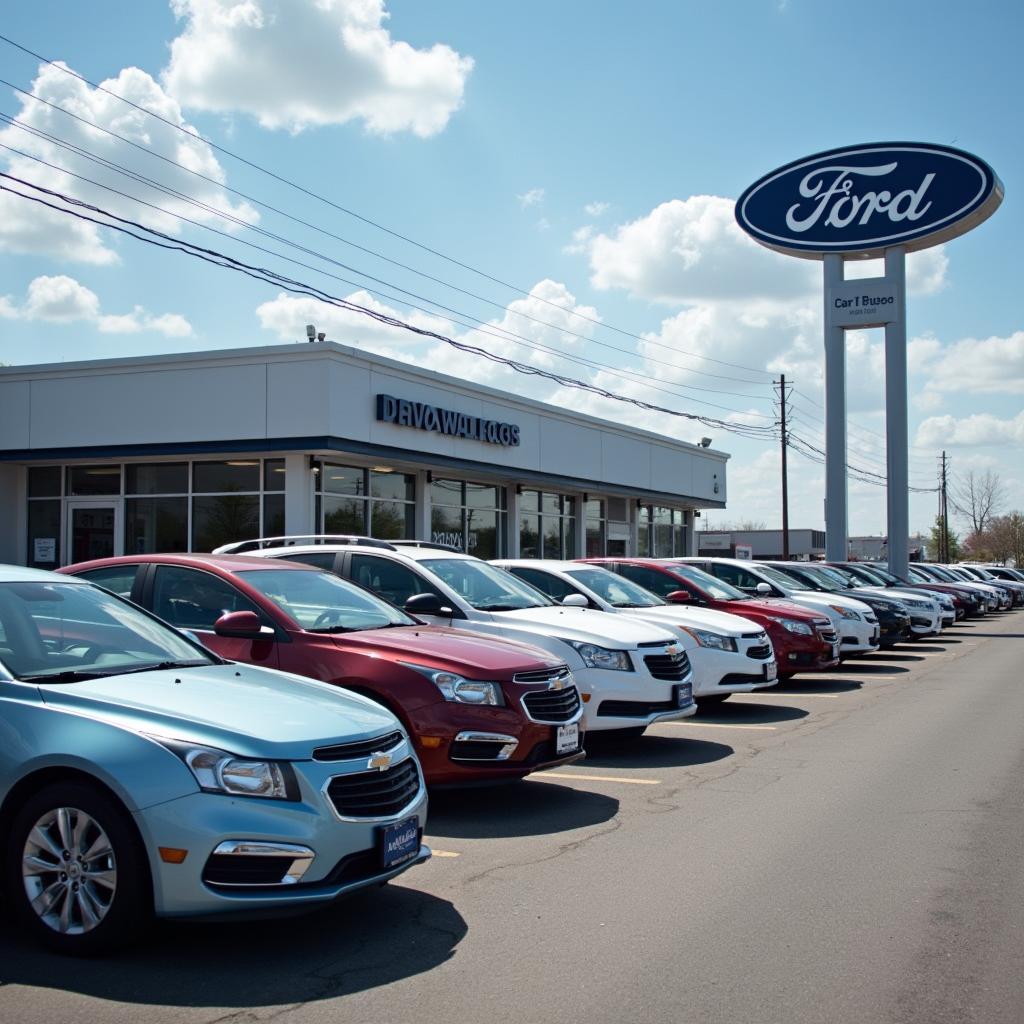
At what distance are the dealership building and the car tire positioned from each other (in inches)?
644

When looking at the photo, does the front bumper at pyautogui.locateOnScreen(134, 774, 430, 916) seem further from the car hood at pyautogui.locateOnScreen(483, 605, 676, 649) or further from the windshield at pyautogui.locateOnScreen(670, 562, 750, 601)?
the windshield at pyautogui.locateOnScreen(670, 562, 750, 601)

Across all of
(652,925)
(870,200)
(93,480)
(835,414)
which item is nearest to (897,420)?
(835,414)

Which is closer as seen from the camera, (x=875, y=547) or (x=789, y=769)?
(x=789, y=769)

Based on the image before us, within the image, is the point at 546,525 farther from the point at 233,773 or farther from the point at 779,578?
the point at 233,773

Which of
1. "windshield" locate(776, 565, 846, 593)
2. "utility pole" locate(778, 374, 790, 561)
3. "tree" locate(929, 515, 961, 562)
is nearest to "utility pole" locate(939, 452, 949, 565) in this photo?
"tree" locate(929, 515, 961, 562)

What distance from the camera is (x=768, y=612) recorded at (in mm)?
15633

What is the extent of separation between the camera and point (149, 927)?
16.0 ft

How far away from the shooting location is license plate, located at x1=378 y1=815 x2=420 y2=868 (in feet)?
17.1

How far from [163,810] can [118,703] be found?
1.98 ft

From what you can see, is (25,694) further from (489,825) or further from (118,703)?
(489,825)

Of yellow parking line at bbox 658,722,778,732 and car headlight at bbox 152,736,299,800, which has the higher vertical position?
car headlight at bbox 152,736,299,800

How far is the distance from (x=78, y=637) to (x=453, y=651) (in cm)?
260

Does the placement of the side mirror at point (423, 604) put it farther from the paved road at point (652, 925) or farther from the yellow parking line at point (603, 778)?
the yellow parking line at point (603, 778)

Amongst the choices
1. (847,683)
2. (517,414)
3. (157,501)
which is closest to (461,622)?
(847,683)
